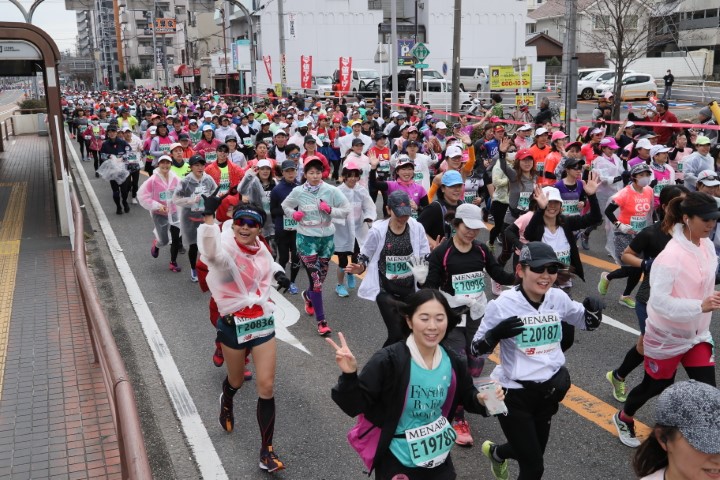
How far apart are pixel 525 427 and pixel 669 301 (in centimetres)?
133

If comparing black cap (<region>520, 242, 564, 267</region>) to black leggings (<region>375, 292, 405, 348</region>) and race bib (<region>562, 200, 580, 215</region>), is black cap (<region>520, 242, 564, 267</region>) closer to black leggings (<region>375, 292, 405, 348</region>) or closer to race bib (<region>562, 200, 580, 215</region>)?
black leggings (<region>375, 292, 405, 348</region>)

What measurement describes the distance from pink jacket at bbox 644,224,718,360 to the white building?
50713mm

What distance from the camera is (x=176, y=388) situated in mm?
6578

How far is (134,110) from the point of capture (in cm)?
3888

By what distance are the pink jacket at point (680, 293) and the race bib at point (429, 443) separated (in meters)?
1.94

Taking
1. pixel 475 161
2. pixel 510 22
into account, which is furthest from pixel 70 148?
pixel 510 22

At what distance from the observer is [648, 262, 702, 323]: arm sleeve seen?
4.57 meters

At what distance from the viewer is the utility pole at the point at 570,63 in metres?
15.8

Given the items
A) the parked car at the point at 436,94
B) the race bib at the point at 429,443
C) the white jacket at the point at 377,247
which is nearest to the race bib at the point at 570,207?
the white jacket at the point at 377,247

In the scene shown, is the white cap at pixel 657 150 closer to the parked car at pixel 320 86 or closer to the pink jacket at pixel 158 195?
the pink jacket at pixel 158 195

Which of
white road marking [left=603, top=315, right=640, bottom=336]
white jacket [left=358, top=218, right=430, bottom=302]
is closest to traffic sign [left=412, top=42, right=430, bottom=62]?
white road marking [left=603, top=315, right=640, bottom=336]

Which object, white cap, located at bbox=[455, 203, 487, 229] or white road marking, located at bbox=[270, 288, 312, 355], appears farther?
white road marking, located at bbox=[270, 288, 312, 355]

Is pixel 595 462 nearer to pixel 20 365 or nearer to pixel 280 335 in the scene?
pixel 280 335

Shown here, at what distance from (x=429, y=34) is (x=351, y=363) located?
56615mm
